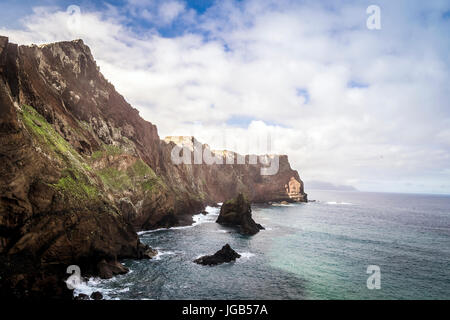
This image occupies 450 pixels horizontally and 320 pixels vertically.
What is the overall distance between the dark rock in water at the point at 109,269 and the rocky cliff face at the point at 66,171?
1.19 metres

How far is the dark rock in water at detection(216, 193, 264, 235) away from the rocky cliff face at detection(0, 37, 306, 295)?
13.8 m

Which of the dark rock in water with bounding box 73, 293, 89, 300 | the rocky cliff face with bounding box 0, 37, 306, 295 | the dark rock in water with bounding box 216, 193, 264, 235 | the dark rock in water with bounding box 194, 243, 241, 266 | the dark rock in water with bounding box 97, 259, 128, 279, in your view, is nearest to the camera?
the dark rock in water with bounding box 73, 293, 89, 300

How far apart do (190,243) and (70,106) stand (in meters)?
47.7

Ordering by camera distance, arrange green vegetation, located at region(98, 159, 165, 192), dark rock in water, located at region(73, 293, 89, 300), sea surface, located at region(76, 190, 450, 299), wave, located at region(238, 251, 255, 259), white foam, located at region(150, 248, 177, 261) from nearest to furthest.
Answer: dark rock in water, located at region(73, 293, 89, 300)
sea surface, located at region(76, 190, 450, 299)
white foam, located at region(150, 248, 177, 261)
wave, located at region(238, 251, 255, 259)
green vegetation, located at region(98, 159, 165, 192)

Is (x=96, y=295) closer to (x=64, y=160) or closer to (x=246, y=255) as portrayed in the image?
(x=64, y=160)

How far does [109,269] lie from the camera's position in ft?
128

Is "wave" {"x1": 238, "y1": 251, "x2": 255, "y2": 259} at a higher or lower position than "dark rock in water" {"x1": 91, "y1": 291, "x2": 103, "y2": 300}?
lower

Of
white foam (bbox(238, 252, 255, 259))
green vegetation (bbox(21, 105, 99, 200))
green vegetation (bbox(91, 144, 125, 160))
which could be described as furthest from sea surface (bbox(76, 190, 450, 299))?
green vegetation (bbox(91, 144, 125, 160))

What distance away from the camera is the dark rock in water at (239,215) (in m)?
82.3

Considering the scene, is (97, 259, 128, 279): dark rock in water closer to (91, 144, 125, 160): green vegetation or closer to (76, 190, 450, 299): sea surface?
(76, 190, 450, 299): sea surface

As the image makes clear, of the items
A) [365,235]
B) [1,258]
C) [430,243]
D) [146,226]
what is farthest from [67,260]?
[430,243]

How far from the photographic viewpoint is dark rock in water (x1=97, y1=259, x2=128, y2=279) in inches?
1485

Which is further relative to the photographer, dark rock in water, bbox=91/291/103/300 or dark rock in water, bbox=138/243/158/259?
dark rock in water, bbox=138/243/158/259

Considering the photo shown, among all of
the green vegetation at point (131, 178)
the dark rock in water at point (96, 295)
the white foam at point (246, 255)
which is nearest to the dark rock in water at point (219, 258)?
the white foam at point (246, 255)
